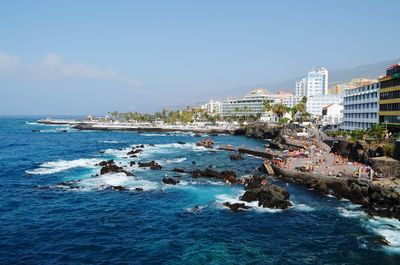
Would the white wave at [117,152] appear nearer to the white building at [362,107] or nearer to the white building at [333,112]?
the white building at [362,107]

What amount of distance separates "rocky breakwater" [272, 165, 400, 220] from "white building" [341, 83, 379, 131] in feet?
122

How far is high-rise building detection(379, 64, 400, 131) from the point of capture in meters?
72.7

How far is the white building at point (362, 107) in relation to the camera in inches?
3324

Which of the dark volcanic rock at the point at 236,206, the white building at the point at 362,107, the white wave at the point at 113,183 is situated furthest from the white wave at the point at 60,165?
the white building at the point at 362,107

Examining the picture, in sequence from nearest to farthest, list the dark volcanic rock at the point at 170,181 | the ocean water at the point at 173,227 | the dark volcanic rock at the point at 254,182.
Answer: the ocean water at the point at 173,227, the dark volcanic rock at the point at 254,182, the dark volcanic rock at the point at 170,181

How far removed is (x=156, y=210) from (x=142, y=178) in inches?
726

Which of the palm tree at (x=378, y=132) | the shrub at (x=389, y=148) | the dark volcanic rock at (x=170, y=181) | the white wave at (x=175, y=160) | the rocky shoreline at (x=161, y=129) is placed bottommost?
the dark volcanic rock at (x=170, y=181)

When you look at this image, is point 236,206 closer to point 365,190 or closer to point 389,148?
point 365,190

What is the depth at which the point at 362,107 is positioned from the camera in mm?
91875

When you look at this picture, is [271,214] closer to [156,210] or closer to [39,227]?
[156,210]

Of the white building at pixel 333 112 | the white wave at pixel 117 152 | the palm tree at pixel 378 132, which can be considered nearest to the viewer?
the palm tree at pixel 378 132

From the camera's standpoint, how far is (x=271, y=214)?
41.9 m

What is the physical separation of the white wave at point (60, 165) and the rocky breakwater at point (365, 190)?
41.6 metres

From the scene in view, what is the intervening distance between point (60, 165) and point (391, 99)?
67.5m
